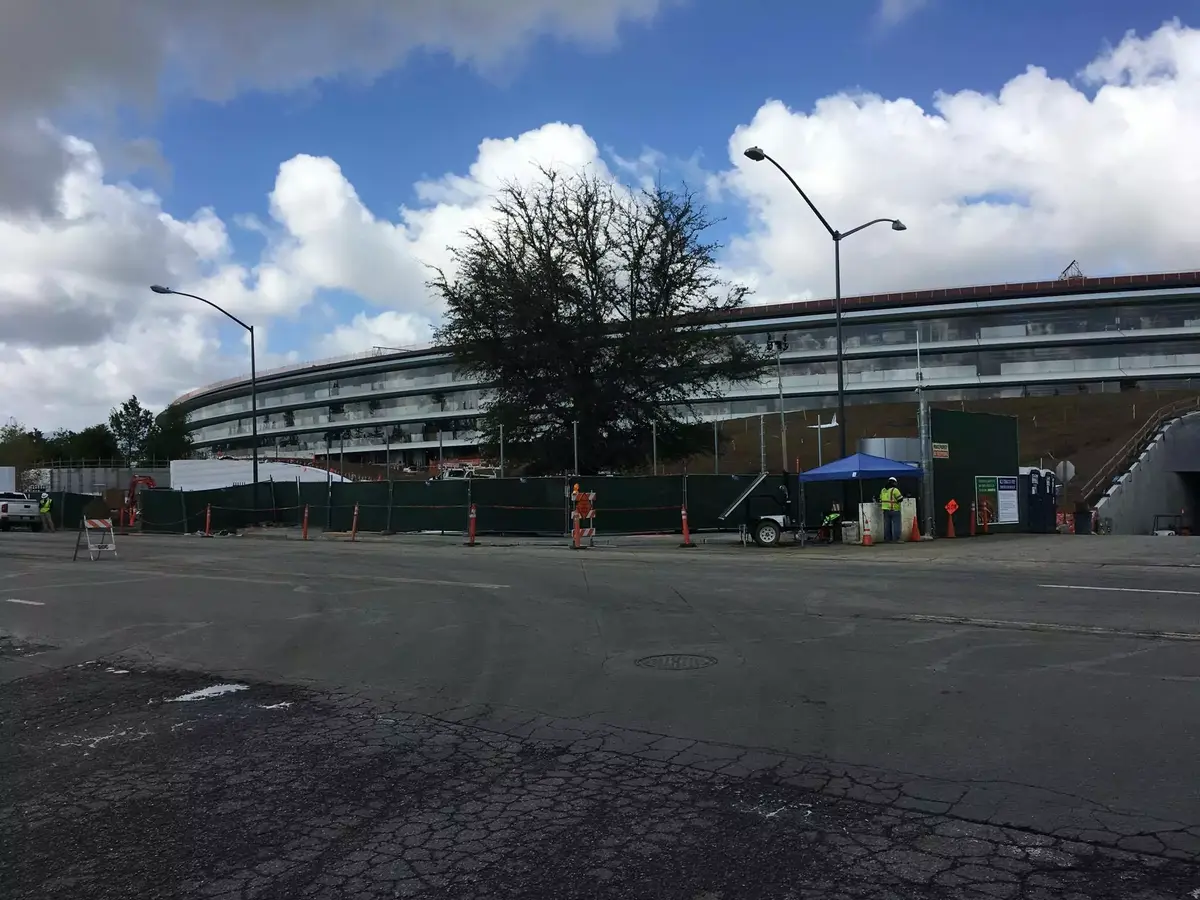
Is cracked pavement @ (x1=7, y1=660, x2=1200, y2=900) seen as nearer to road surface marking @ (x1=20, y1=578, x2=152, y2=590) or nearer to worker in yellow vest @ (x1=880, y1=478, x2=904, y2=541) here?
road surface marking @ (x1=20, y1=578, x2=152, y2=590)

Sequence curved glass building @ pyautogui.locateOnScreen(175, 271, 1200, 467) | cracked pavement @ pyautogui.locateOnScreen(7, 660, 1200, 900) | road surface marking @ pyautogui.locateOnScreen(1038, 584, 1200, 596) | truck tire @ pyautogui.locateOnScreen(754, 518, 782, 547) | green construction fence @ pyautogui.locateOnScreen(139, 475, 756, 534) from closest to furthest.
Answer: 1. cracked pavement @ pyautogui.locateOnScreen(7, 660, 1200, 900)
2. road surface marking @ pyautogui.locateOnScreen(1038, 584, 1200, 596)
3. truck tire @ pyautogui.locateOnScreen(754, 518, 782, 547)
4. green construction fence @ pyautogui.locateOnScreen(139, 475, 756, 534)
5. curved glass building @ pyautogui.locateOnScreen(175, 271, 1200, 467)

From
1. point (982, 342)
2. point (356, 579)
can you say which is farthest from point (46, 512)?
point (982, 342)

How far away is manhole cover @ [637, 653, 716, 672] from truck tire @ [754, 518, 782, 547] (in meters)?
15.2

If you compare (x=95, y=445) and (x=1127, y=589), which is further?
(x=95, y=445)

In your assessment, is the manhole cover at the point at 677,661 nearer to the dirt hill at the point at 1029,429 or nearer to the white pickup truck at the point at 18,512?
the dirt hill at the point at 1029,429

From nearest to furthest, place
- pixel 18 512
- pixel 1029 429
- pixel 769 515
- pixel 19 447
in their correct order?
pixel 769 515 → pixel 18 512 → pixel 1029 429 → pixel 19 447

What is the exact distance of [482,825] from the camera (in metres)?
4.57

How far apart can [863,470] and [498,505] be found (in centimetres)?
1152

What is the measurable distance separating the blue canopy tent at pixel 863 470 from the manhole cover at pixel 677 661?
15.5 meters

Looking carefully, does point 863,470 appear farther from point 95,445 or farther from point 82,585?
point 95,445

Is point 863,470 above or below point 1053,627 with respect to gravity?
above

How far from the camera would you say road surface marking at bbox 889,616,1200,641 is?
29.3 feet

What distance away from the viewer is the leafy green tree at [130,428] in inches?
5143

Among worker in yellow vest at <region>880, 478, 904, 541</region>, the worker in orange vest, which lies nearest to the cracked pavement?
the worker in orange vest
